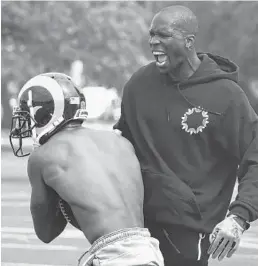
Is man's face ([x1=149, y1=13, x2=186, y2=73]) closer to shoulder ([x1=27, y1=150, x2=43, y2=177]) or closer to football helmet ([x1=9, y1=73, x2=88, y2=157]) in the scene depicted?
football helmet ([x1=9, y1=73, x2=88, y2=157])

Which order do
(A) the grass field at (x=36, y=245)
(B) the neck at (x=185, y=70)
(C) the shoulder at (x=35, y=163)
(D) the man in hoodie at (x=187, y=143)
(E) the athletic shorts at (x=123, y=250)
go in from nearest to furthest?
(E) the athletic shorts at (x=123, y=250)
(C) the shoulder at (x=35, y=163)
(D) the man in hoodie at (x=187, y=143)
(B) the neck at (x=185, y=70)
(A) the grass field at (x=36, y=245)

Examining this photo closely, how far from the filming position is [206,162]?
4312mm

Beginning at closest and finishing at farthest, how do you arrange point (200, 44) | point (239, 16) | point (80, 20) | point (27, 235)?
point (27, 235) < point (80, 20) < point (239, 16) < point (200, 44)

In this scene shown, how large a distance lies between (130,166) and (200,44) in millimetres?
45634

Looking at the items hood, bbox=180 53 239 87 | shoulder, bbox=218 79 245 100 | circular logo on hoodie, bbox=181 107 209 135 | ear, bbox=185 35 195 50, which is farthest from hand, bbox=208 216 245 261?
ear, bbox=185 35 195 50

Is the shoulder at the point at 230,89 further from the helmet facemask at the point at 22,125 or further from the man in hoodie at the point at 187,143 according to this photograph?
the helmet facemask at the point at 22,125

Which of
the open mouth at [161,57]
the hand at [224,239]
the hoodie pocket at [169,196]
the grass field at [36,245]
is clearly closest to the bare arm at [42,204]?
the hoodie pocket at [169,196]

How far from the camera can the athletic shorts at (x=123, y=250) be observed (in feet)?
12.3

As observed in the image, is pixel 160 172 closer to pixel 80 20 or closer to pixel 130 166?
pixel 130 166

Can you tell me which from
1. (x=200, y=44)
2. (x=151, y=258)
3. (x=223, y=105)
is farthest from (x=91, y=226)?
(x=200, y=44)

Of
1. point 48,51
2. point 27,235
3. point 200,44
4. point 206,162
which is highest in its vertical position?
point 206,162

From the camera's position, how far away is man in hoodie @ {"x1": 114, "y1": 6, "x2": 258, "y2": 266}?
4.29m

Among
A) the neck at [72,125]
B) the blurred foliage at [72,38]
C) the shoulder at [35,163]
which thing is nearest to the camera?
the shoulder at [35,163]

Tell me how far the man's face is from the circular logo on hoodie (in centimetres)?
22
